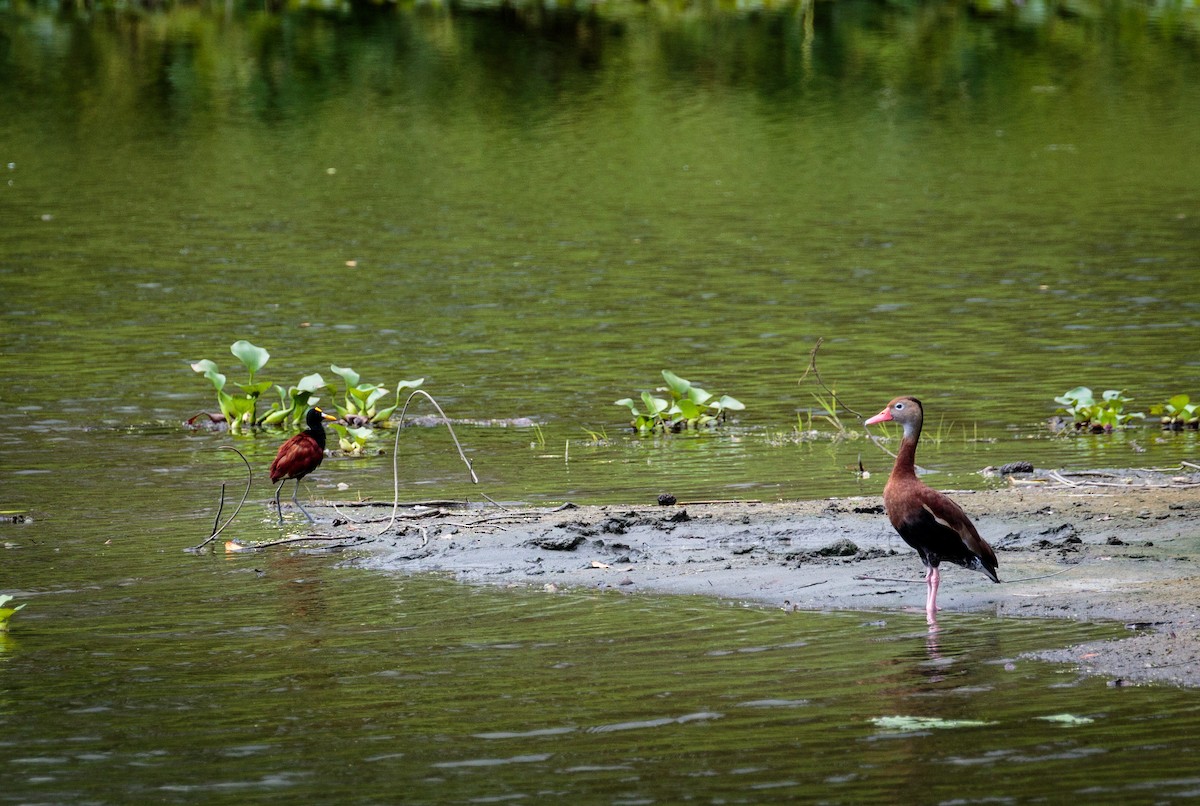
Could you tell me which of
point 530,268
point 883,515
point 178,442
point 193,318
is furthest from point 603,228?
point 883,515

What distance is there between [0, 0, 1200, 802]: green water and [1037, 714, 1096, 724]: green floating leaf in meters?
0.07

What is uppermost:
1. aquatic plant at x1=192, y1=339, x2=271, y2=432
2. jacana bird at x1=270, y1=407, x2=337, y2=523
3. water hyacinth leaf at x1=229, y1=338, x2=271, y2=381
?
jacana bird at x1=270, y1=407, x2=337, y2=523

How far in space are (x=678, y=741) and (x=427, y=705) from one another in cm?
92

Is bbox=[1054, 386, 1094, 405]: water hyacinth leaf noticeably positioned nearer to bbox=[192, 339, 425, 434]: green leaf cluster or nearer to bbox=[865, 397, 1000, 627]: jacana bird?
bbox=[192, 339, 425, 434]: green leaf cluster

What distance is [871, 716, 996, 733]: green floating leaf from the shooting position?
17.9 ft

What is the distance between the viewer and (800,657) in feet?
20.7

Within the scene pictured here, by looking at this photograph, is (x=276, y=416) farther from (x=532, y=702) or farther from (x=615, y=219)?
(x=615, y=219)

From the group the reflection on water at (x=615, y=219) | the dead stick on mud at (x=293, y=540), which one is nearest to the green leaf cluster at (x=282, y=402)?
the reflection on water at (x=615, y=219)

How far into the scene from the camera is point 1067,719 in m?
5.44

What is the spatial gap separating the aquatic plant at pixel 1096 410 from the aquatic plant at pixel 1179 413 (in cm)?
18

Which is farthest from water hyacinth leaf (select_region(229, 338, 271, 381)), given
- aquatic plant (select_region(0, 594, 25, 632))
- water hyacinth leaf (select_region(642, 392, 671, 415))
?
aquatic plant (select_region(0, 594, 25, 632))

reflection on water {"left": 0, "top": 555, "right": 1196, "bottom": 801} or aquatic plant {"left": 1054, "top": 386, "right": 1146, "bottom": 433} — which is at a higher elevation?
reflection on water {"left": 0, "top": 555, "right": 1196, "bottom": 801}

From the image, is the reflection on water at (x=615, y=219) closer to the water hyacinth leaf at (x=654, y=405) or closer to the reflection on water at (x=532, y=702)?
the water hyacinth leaf at (x=654, y=405)

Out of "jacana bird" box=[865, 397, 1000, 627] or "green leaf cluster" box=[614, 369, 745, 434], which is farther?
"green leaf cluster" box=[614, 369, 745, 434]
